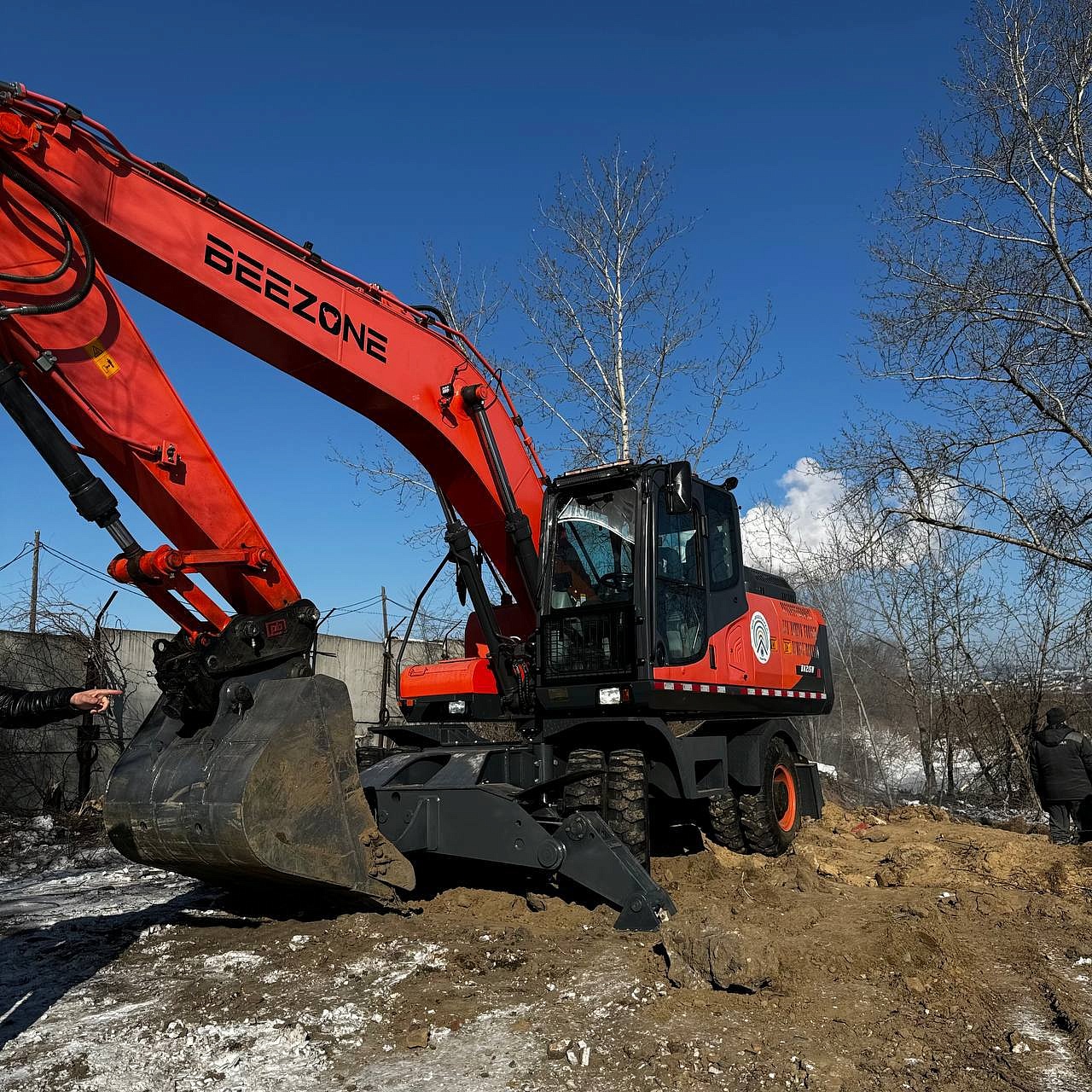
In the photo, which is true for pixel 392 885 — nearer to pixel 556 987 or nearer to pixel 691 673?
pixel 556 987

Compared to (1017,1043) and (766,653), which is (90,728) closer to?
(766,653)

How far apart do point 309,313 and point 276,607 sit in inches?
70.9

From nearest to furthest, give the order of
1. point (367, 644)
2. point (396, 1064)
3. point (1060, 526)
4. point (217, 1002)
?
point (396, 1064), point (217, 1002), point (1060, 526), point (367, 644)

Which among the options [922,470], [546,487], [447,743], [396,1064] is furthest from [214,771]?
[922,470]

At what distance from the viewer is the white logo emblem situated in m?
8.33

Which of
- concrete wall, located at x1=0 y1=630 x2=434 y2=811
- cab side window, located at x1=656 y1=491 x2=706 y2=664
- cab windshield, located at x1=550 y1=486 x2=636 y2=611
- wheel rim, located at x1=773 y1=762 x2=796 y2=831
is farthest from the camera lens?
concrete wall, located at x1=0 y1=630 x2=434 y2=811

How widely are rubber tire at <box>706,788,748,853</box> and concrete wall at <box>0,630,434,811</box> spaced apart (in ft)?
15.1

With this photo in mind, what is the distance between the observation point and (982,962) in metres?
5.37

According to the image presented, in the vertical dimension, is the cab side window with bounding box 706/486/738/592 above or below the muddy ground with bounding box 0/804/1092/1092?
above

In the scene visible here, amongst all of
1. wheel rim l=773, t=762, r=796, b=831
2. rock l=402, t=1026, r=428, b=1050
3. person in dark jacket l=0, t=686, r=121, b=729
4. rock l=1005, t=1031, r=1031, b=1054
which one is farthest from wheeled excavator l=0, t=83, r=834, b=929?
rock l=1005, t=1031, r=1031, b=1054

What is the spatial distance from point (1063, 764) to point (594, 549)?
6.60 m

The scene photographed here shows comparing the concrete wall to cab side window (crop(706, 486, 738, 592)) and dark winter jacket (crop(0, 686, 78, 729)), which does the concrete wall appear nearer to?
cab side window (crop(706, 486, 738, 592))

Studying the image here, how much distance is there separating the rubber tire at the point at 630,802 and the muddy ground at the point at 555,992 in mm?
513

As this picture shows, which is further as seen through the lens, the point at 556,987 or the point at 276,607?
the point at 276,607
